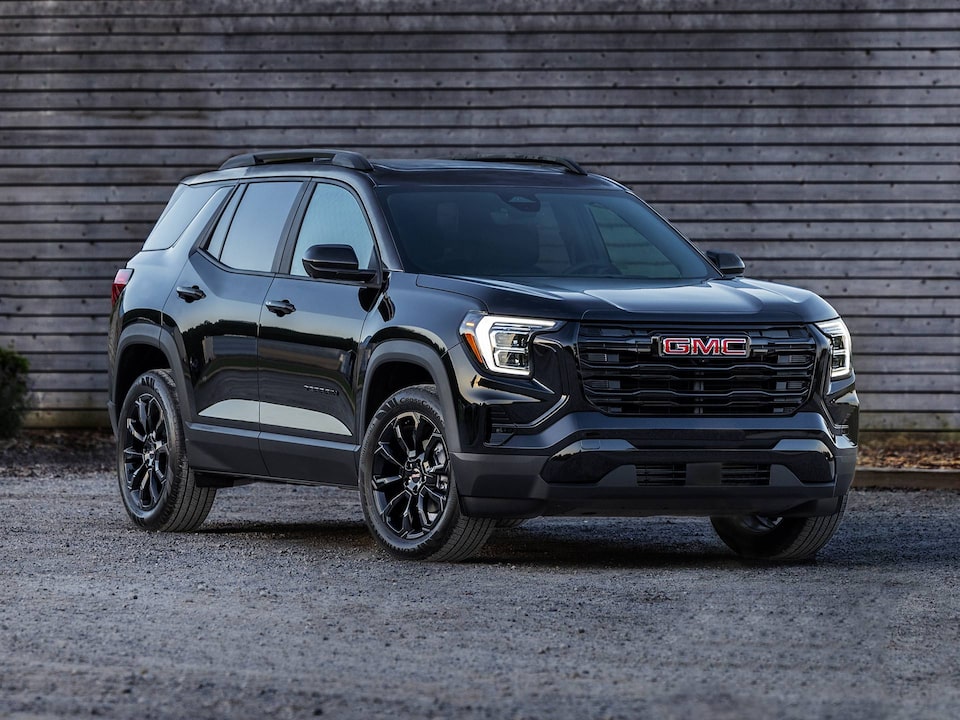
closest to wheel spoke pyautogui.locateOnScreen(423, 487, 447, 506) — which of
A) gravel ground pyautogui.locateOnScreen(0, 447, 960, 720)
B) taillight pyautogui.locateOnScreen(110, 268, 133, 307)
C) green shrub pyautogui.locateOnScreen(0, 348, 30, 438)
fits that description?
gravel ground pyautogui.locateOnScreen(0, 447, 960, 720)

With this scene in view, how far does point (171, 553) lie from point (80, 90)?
7.98m

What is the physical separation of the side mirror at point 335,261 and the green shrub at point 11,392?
7.14 metres

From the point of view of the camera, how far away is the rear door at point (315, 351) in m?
8.49

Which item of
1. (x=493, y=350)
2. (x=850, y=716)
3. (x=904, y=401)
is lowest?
(x=904, y=401)

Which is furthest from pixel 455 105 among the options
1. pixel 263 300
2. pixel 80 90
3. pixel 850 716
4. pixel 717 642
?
pixel 850 716

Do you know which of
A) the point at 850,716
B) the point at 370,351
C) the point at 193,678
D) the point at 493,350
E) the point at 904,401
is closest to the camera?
the point at 850,716

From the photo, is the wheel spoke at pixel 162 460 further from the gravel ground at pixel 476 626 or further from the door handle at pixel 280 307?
the door handle at pixel 280 307

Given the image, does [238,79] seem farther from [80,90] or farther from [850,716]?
[850,716]

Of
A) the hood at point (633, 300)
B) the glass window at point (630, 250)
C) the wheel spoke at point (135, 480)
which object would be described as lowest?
the wheel spoke at point (135, 480)

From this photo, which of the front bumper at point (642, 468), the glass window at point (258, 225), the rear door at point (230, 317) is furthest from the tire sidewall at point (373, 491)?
the glass window at point (258, 225)

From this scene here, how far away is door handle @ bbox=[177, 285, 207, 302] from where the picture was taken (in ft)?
31.2

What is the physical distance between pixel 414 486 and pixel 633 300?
128cm

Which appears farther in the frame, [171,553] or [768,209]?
[768,209]

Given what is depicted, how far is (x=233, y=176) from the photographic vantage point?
989cm
